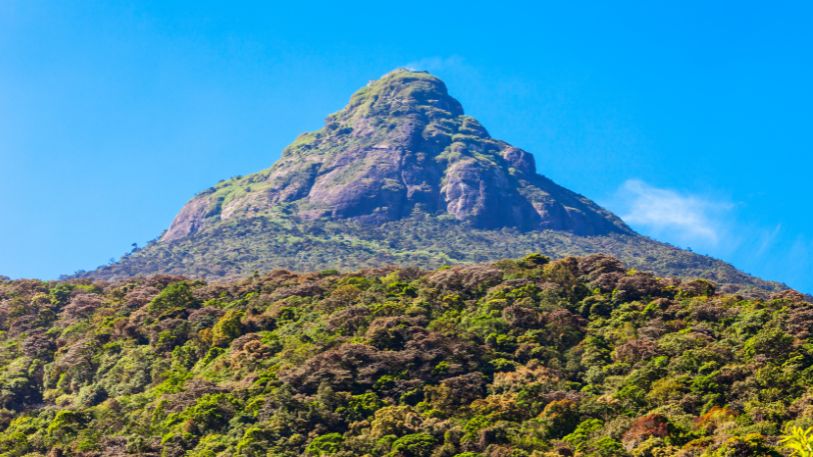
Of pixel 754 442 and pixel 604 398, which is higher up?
pixel 604 398

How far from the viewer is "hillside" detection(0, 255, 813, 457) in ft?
245

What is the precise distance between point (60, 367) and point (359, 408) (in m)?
31.4

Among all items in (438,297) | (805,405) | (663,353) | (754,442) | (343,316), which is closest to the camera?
(754,442)

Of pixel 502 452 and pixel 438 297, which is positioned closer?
pixel 502 452

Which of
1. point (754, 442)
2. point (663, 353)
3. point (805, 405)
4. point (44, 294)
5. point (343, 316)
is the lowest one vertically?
point (754, 442)

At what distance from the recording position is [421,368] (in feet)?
286

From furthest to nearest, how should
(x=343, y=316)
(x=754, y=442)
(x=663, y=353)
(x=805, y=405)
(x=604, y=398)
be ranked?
(x=343, y=316), (x=663, y=353), (x=604, y=398), (x=805, y=405), (x=754, y=442)

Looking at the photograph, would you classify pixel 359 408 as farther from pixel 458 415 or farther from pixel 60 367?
pixel 60 367

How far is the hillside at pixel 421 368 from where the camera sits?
74.8 m

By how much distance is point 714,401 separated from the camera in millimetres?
75438

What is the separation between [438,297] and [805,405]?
4096cm

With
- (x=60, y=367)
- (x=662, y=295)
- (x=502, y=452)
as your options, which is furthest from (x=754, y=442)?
(x=60, y=367)

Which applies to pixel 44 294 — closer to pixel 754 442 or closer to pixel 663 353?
pixel 663 353

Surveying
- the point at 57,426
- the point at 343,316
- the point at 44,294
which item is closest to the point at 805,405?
the point at 343,316
